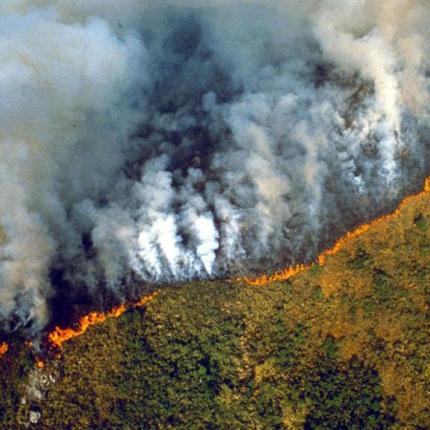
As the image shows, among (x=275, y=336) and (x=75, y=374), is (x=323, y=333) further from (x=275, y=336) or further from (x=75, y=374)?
(x=75, y=374)

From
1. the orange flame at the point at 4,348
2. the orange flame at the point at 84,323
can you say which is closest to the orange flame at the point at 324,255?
the orange flame at the point at 84,323

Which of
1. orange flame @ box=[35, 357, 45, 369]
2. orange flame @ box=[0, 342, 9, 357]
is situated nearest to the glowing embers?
orange flame @ box=[35, 357, 45, 369]

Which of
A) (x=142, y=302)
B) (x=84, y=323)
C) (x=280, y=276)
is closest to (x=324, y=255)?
(x=280, y=276)

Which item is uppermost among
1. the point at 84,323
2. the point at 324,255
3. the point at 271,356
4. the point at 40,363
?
the point at 324,255

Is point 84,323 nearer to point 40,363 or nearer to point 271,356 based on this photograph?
point 40,363

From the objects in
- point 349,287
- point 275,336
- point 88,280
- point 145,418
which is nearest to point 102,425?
point 145,418

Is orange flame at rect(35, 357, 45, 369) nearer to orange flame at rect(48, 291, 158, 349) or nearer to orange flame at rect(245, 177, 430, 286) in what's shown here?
orange flame at rect(48, 291, 158, 349)
